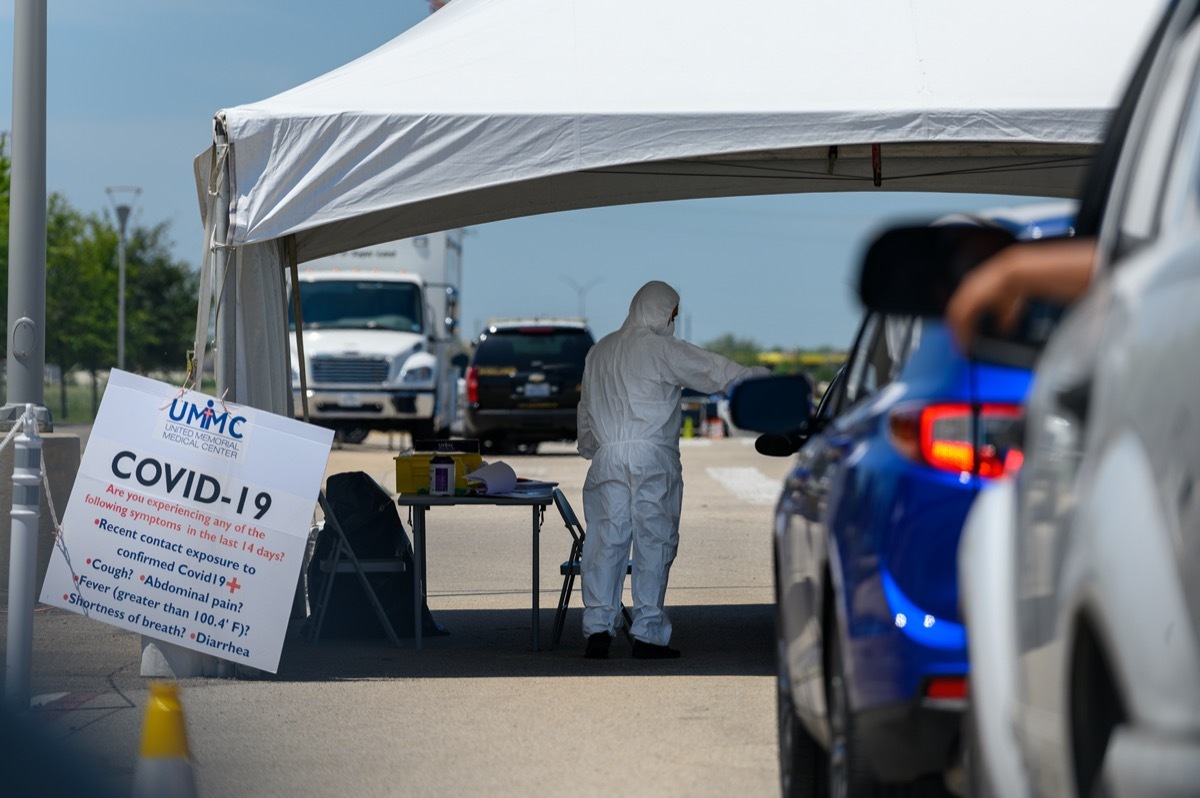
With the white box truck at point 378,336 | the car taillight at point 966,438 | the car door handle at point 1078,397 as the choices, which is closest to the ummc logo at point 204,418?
the car taillight at point 966,438

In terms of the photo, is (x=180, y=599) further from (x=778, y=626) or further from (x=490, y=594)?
(x=490, y=594)

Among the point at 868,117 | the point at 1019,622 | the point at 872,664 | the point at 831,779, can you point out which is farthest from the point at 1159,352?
the point at 868,117

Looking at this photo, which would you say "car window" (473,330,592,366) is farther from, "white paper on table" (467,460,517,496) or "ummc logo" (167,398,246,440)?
"ummc logo" (167,398,246,440)

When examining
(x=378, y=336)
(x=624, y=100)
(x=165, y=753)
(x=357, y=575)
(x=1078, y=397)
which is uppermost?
(x=624, y=100)

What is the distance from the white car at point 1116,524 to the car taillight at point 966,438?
646 millimetres

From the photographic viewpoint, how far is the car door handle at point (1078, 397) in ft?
7.38

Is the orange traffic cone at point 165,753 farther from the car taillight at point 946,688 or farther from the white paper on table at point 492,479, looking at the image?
the white paper on table at point 492,479

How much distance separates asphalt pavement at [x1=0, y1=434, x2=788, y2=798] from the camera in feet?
19.8

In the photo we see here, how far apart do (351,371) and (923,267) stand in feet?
80.2

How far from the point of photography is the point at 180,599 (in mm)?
7824

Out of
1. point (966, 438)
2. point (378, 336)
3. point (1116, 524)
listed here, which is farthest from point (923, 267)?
point (378, 336)

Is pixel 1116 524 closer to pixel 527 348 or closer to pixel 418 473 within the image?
pixel 418 473

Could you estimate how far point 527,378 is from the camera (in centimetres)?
2612

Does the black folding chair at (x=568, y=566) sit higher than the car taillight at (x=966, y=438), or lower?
lower
